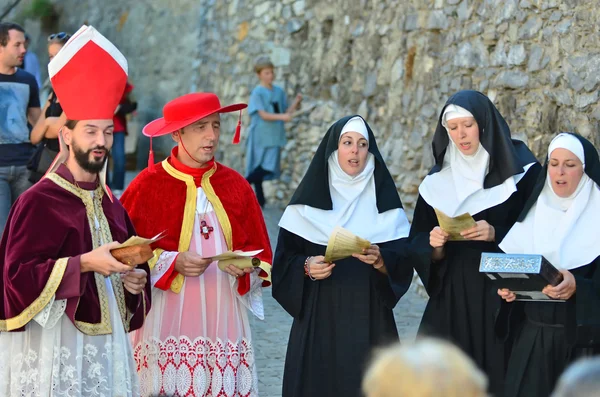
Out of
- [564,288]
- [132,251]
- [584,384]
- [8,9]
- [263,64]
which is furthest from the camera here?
[8,9]

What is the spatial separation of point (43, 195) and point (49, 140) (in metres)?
3.11

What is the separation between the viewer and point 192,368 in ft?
16.0

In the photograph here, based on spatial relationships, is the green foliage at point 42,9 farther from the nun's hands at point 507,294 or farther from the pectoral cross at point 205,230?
the nun's hands at point 507,294

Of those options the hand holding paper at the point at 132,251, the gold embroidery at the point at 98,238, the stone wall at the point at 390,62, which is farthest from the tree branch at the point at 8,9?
the hand holding paper at the point at 132,251

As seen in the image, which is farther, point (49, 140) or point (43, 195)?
point (49, 140)

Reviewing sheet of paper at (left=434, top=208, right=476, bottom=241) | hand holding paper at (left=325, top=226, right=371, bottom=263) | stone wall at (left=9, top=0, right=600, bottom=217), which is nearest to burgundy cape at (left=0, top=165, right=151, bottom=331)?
hand holding paper at (left=325, top=226, right=371, bottom=263)

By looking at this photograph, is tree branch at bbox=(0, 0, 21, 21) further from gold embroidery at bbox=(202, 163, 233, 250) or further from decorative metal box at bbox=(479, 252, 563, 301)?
decorative metal box at bbox=(479, 252, 563, 301)

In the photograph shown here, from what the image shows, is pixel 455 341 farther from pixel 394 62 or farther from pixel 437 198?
pixel 394 62

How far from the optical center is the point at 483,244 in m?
5.05

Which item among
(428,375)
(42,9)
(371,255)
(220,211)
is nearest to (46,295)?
(220,211)

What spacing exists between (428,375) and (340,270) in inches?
124

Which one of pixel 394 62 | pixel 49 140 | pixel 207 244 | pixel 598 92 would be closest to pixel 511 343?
pixel 207 244

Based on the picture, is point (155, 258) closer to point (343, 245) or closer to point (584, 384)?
point (343, 245)

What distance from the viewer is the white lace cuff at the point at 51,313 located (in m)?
3.91
